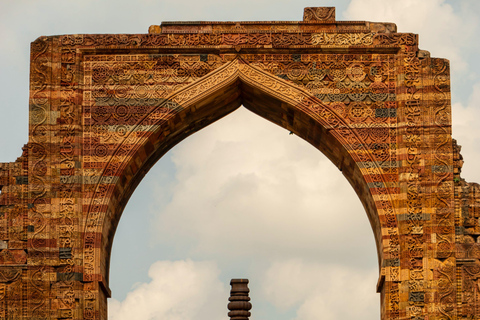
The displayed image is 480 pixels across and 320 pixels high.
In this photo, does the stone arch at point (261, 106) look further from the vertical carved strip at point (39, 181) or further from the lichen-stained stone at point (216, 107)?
the vertical carved strip at point (39, 181)

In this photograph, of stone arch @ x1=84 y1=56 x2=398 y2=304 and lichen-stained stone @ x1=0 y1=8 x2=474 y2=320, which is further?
stone arch @ x1=84 y1=56 x2=398 y2=304

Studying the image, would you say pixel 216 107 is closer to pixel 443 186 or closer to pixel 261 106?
pixel 261 106

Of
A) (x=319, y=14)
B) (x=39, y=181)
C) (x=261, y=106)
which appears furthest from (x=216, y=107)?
(x=39, y=181)

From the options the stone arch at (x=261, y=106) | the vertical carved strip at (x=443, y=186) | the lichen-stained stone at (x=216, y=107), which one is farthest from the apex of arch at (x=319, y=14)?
the vertical carved strip at (x=443, y=186)

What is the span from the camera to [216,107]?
908 inches

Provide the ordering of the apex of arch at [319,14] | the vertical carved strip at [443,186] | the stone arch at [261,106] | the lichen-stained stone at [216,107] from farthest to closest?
the apex of arch at [319,14]
the stone arch at [261,106]
the lichen-stained stone at [216,107]
the vertical carved strip at [443,186]

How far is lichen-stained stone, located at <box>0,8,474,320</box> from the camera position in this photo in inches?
844

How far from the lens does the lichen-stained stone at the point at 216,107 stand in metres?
21.4

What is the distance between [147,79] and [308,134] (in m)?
3.09

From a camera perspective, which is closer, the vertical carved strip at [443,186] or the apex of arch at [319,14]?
the vertical carved strip at [443,186]

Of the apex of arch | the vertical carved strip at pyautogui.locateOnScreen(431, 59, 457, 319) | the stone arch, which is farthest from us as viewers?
the apex of arch

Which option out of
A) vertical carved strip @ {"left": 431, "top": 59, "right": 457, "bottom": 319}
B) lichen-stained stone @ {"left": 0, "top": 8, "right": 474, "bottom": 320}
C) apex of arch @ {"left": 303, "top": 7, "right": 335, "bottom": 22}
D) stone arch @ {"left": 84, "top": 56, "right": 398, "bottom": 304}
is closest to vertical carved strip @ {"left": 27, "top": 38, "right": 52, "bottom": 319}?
lichen-stained stone @ {"left": 0, "top": 8, "right": 474, "bottom": 320}

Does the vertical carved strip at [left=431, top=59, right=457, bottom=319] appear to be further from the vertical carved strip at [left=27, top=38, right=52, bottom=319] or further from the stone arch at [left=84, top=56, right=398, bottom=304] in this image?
the vertical carved strip at [left=27, top=38, right=52, bottom=319]

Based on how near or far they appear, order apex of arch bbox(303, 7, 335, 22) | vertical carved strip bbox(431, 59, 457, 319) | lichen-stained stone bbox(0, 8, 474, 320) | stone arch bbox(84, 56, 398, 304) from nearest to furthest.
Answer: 1. vertical carved strip bbox(431, 59, 457, 319)
2. lichen-stained stone bbox(0, 8, 474, 320)
3. stone arch bbox(84, 56, 398, 304)
4. apex of arch bbox(303, 7, 335, 22)
